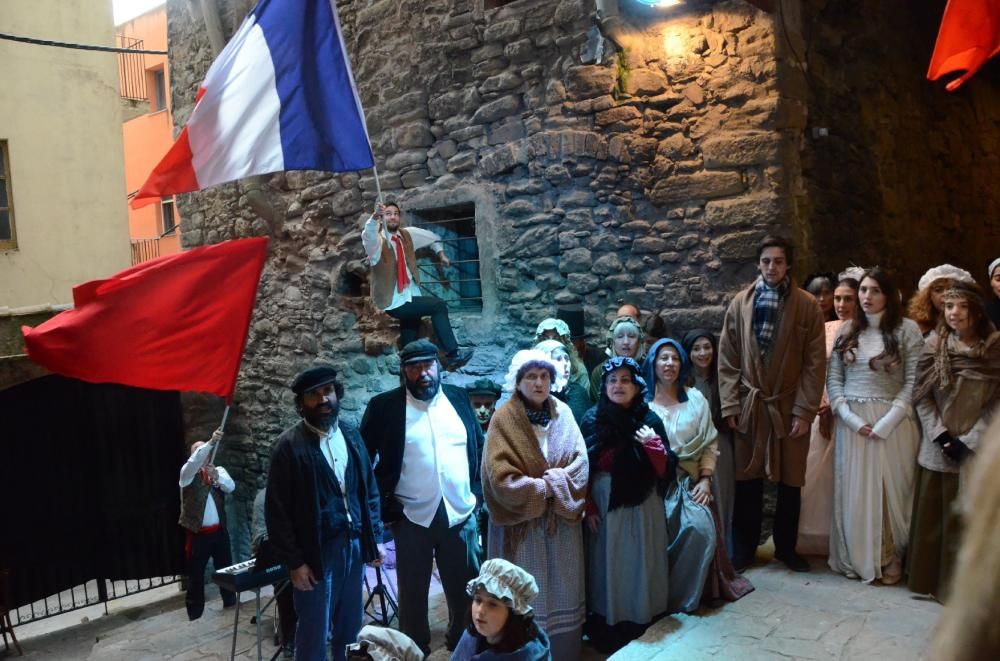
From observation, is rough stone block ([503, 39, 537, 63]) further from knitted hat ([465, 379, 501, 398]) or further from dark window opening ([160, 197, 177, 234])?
dark window opening ([160, 197, 177, 234])

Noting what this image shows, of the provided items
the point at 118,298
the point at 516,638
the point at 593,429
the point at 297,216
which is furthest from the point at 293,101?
the point at 297,216

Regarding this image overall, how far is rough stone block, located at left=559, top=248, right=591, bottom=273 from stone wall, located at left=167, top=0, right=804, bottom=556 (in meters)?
0.02

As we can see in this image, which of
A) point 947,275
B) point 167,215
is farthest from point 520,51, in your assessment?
point 167,215

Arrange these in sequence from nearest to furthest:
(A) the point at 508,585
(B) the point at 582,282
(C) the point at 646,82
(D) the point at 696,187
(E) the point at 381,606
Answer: (A) the point at 508,585 → (E) the point at 381,606 → (D) the point at 696,187 → (C) the point at 646,82 → (B) the point at 582,282

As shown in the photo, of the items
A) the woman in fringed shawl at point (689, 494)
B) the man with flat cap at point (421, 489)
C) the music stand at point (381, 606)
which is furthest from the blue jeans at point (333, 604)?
the woman in fringed shawl at point (689, 494)

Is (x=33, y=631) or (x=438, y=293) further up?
(x=438, y=293)

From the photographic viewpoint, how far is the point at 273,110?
Result: 4.36 metres

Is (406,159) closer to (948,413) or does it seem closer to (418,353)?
(418,353)

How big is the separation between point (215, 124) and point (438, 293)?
3063 millimetres

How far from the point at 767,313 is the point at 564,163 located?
216cm

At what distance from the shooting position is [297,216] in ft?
26.7

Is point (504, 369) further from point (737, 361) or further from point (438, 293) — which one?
point (737, 361)

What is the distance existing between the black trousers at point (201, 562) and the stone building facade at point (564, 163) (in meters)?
1.68

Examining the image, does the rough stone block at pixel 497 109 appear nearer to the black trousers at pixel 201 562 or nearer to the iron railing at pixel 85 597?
the black trousers at pixel 201 562
